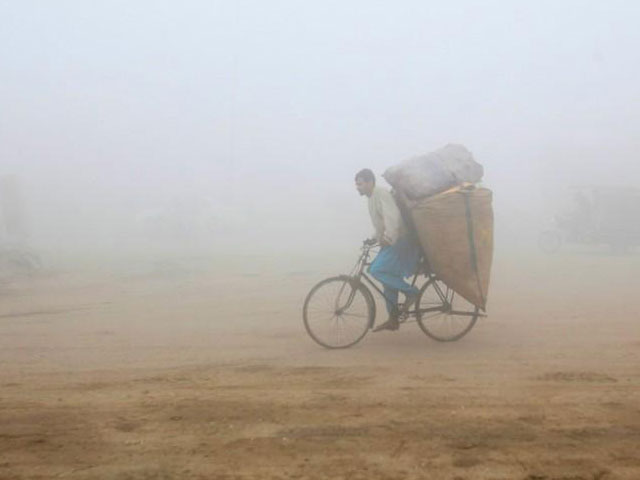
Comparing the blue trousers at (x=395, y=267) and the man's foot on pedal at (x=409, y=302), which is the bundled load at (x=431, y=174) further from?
the man's foot on pedal at (x=409, y=302)

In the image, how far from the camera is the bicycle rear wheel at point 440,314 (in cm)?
663

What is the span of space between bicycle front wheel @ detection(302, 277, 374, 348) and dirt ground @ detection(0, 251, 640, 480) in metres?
0.18

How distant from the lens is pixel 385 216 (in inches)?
251

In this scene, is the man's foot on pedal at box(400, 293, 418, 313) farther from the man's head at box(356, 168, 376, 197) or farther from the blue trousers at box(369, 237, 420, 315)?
the man's head at box(356, 168, 376, 197)

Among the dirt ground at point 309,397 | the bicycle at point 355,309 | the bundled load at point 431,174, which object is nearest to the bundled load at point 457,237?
the bundled load at point 431,174

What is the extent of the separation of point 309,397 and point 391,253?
7.13 ft

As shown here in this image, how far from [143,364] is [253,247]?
17344 millimetres

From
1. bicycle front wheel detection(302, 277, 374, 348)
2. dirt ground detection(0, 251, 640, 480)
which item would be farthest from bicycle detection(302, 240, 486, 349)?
dirt ground detection(0, 251, 640, 480)

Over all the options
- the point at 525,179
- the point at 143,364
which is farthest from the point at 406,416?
the point at 525,179

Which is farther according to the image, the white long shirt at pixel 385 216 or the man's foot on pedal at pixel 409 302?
the man's foot on pedal at pixel 409 302

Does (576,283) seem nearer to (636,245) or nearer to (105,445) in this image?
(636,245)

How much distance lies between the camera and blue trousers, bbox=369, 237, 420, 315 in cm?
648

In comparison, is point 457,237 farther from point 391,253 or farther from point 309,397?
point 309,397

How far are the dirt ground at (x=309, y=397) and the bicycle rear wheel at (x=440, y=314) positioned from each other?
18 centimetres
